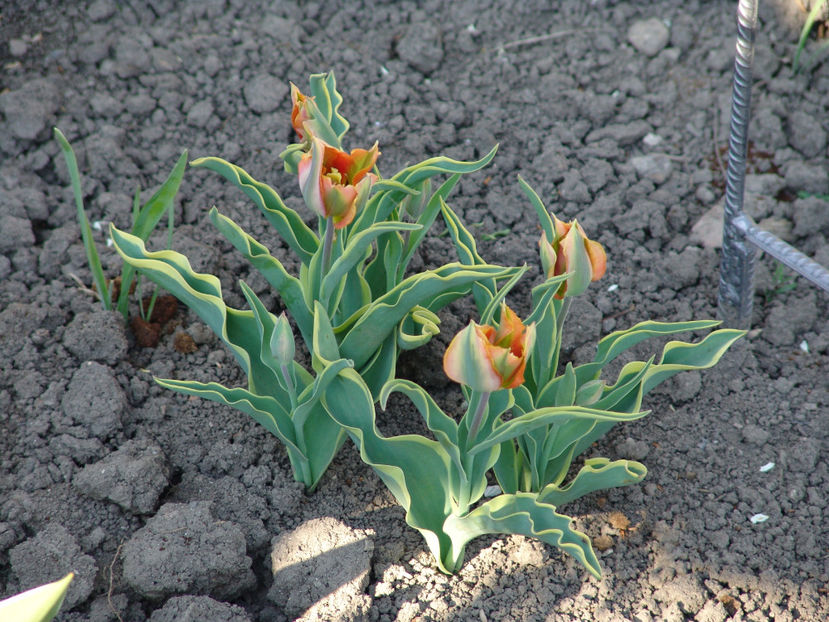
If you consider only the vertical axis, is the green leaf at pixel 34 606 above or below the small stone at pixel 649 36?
above

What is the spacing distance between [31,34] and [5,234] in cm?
101

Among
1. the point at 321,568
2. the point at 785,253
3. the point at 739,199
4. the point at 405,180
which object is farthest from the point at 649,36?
the point at 321,568

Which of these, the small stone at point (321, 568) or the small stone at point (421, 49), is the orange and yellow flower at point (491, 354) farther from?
the small stone at point (421, 49)

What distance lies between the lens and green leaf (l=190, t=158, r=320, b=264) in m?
1.75

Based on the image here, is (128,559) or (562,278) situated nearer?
(562,278)

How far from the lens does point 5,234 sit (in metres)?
2.39

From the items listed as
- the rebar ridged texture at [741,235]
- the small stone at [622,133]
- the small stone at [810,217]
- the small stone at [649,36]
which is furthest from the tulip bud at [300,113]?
the small stone at [649,36]

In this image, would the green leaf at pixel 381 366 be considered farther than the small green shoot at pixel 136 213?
No

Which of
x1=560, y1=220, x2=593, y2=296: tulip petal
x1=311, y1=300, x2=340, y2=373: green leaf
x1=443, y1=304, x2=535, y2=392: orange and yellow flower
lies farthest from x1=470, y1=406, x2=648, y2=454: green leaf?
x1=311, y1=300, x2=340, y2=373: green leaf

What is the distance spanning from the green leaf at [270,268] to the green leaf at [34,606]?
81 centimetres

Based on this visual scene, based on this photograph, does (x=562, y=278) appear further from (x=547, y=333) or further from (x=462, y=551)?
(x=462, y=551)

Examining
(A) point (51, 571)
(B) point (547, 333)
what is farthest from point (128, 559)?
(B) point (547, 333)

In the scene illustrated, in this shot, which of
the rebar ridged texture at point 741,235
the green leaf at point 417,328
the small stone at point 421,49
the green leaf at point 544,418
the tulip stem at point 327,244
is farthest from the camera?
the small stone at point 421,49

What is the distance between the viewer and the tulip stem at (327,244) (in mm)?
1628
